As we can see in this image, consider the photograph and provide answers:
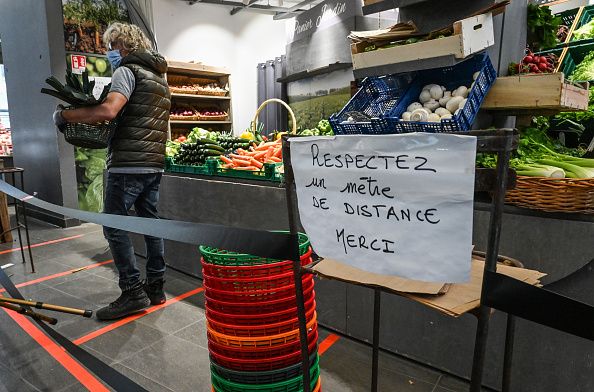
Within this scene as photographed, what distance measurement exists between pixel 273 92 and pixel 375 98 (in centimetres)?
671

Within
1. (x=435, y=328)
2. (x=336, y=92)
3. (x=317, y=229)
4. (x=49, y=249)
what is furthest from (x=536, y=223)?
(x=336, y=92)

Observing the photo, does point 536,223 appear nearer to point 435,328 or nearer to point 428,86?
point 435,328

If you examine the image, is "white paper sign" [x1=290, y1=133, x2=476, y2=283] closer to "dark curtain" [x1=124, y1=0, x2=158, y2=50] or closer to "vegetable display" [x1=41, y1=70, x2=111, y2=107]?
"vegetable display" [x1=41, y1=70, x2=111, y2=107]

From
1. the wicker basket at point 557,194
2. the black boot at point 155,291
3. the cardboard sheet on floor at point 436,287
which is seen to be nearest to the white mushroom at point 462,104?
the wicker basket at point 557,194

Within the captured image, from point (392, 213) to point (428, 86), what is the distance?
1.58 m

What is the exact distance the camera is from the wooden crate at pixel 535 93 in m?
1.83

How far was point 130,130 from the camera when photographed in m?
2.71

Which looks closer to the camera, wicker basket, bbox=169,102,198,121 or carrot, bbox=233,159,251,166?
carrot, bbox=233,159,251,166

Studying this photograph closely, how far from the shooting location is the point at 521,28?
2.41 meters

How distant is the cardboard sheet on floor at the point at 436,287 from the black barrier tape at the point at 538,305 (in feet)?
0.31

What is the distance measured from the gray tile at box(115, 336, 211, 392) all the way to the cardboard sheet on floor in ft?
4.61

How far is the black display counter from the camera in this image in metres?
1.70

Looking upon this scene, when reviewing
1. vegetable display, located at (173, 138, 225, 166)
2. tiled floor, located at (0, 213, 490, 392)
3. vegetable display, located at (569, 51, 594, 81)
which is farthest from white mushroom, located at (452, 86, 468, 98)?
vegetable display, located at (173, 138, 225, 166)

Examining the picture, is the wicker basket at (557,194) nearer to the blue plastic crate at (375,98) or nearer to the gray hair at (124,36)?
the blue plastic crate at (375,98)
